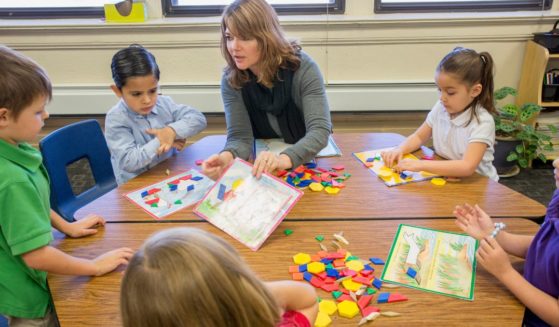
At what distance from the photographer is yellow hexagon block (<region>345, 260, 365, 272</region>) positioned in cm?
116

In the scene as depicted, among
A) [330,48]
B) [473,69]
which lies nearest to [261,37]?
[473,69]

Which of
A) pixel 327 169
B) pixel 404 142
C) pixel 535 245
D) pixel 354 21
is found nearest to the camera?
pixel 535 245

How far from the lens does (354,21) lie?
3.25 m

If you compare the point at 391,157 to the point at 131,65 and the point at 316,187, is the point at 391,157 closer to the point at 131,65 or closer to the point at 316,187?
the point at 316,187

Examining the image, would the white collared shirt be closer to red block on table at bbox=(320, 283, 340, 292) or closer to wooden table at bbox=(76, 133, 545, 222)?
wooden table at bbox=(76, 133, 545, 222)

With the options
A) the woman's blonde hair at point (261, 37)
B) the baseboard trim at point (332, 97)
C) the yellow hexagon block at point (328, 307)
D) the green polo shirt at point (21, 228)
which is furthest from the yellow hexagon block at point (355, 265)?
the baseboard trim at point (332, 97)

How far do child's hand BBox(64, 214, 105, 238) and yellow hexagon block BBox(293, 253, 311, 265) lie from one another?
0.66m

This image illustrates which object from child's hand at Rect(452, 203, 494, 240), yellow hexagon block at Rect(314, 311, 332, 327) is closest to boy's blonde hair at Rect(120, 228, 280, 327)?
yellow hexagon block at Rect(314, 311, 332, 327)

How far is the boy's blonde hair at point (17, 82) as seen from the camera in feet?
3.71

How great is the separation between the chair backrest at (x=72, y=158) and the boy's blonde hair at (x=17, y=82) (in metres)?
0.63

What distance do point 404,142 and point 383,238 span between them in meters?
0.78

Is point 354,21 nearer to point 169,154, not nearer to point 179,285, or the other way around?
point 169,154

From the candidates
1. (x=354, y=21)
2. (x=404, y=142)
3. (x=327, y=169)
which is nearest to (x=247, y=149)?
(x=327, y=169)

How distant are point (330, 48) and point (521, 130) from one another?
160 cm
